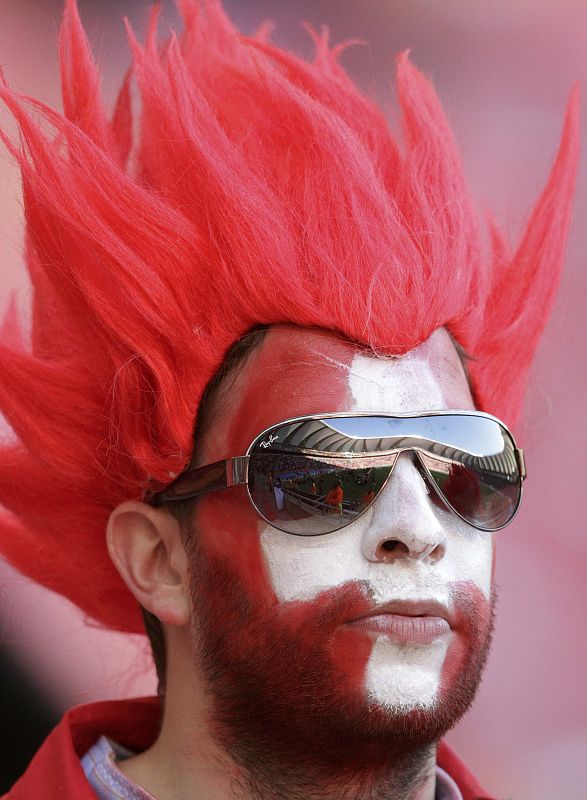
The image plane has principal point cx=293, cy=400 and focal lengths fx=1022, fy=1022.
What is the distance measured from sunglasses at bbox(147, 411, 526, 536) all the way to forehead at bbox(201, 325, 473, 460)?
0.13 ft

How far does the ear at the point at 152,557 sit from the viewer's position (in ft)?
6.63

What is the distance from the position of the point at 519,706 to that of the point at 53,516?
6.42 ft

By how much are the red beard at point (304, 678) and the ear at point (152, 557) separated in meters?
0.06

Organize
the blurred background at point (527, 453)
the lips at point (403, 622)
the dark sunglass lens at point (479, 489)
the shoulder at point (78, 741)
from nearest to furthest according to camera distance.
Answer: the lips at point (403, 622), the dark sunglass lens at point (479, 489), the shoulder at point (78, 741), the blurred background at point (527, 453)

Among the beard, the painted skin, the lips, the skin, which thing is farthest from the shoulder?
the lips

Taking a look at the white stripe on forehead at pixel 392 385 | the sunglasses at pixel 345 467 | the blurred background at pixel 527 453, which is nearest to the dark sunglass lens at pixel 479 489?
the sunglasses at pixel 345 467

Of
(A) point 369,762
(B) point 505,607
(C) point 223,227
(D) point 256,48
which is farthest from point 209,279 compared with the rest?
(B) point 505,607

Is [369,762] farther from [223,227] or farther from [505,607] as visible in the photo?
[505,607]

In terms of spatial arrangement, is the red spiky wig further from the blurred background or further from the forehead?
the blurred background

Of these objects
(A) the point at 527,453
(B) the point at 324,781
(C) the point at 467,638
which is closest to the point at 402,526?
(C) the point at 467,638

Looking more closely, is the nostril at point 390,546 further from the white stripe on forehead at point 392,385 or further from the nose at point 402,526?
the white stripe on forehead at point 392,385

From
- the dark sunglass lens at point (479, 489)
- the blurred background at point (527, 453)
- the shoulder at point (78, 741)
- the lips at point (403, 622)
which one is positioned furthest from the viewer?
the blurred background at point (527, 453)

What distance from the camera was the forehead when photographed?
1.88 metres

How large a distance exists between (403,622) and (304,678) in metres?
0.20
